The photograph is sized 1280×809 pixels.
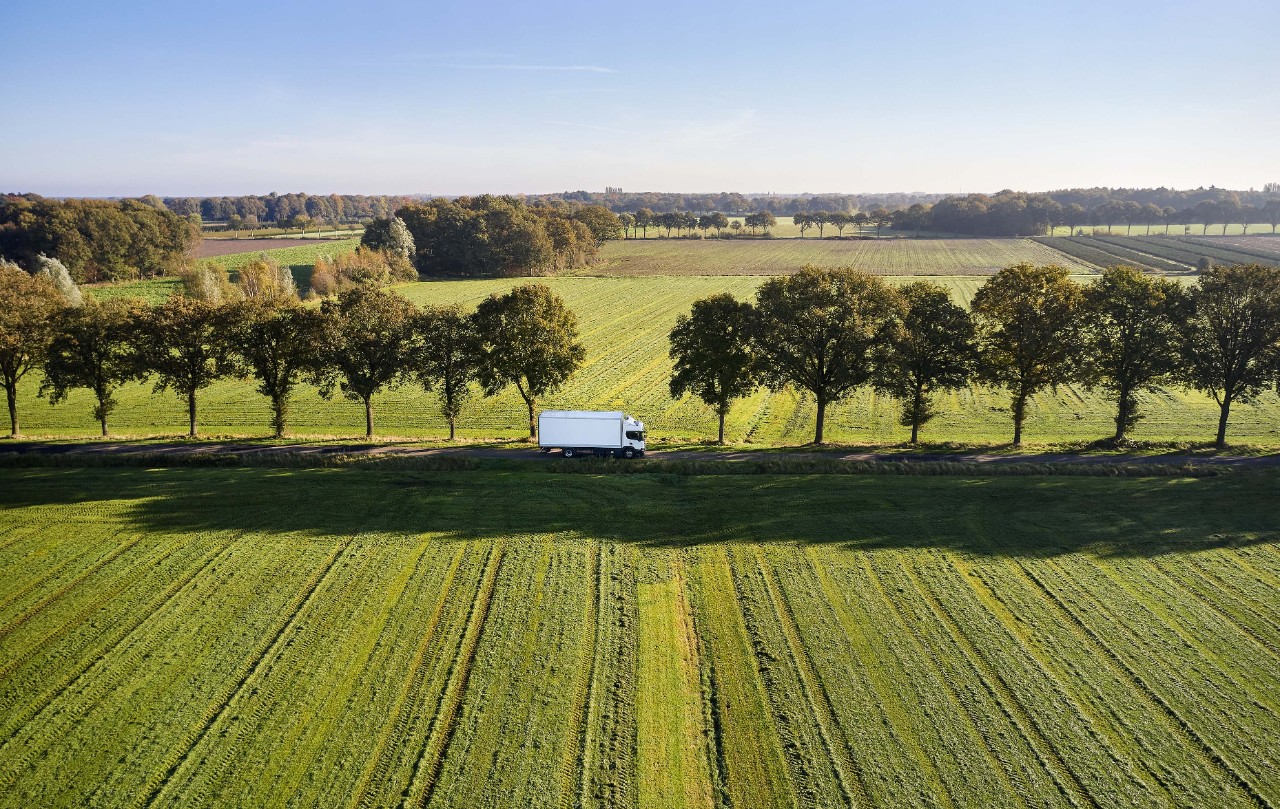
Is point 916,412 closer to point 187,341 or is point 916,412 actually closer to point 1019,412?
point 1019,412

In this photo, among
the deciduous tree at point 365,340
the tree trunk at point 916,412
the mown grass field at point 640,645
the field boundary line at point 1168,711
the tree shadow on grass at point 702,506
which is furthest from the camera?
the deciduous tree at point 365,340

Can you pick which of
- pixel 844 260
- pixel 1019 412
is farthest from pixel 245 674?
pixel 844 260

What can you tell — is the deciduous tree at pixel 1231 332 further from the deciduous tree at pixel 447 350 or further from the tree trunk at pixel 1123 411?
the deciduous tree at pixel 447 350

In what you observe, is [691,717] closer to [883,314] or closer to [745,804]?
[745,804]

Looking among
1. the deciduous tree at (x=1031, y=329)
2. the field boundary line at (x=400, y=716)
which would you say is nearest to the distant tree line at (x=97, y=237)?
the field boundary line at (x=400, y=716)

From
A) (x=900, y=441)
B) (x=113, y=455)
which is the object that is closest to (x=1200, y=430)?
(x=900, y=441)

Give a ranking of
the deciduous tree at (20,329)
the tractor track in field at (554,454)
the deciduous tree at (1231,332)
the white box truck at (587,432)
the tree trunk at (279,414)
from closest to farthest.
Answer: the tractor track in field at (554,454), the white box truck at (587,432), the deciduous tree at (1231,332), the deciduous tree at (20,329), the tree trunk at (279,414)

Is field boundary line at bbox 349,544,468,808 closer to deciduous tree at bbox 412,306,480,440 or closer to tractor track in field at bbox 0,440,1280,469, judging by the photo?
tractor track in field at bbox 0,440,1280,469
